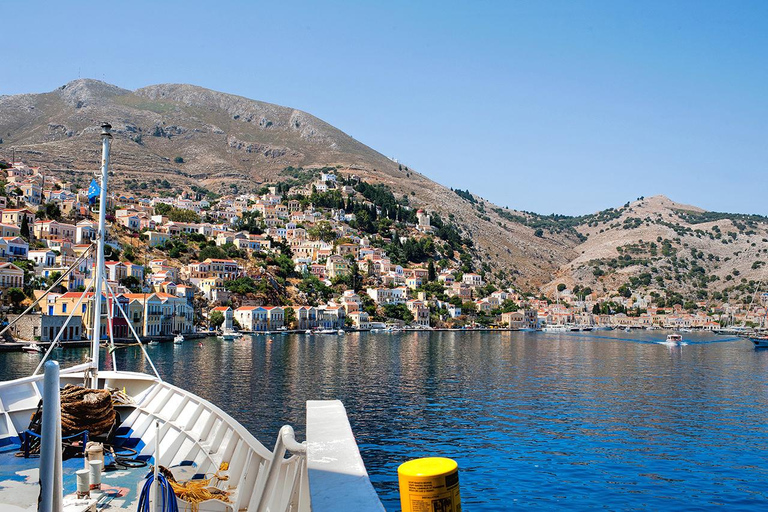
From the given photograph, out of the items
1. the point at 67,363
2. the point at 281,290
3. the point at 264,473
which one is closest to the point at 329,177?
the point at 281,290

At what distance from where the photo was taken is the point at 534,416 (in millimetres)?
26797

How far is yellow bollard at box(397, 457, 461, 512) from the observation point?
2.89 meters

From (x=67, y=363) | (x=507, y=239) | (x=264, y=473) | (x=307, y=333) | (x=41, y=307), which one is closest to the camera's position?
(x=264, y=473)

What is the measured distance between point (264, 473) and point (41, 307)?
64010 millimetres

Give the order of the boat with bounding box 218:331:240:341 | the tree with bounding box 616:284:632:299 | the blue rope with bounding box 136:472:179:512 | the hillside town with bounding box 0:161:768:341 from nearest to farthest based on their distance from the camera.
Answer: the blue rope with bounding box 136:472:179:512
the hillside town with bounding box 0:161:768:341
the boat with bounding box 218:331:240:341
the tree with bounding box 616:284:632:299

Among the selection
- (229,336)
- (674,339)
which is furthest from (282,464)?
(674,339)

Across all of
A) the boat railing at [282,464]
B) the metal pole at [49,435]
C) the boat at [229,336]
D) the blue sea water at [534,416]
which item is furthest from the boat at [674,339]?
the metal pole at [49,435]

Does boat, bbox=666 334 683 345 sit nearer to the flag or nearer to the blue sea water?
the blue sea water

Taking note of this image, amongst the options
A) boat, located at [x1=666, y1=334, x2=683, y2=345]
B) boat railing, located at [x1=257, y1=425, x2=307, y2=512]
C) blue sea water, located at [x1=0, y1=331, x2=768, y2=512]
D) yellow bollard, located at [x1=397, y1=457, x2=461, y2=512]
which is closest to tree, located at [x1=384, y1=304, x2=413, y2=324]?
boat, located at [x1=666, y1=334, x2=683, y2=345]

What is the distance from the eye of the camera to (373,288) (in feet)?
381

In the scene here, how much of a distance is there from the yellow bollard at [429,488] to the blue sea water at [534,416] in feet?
42.4

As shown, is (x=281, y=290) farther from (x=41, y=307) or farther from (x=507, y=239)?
(x=507, y=239)

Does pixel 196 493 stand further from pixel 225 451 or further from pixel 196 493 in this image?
pixel 225 451

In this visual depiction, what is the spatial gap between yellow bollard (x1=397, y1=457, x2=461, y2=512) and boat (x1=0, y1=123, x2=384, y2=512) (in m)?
0.19
